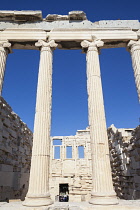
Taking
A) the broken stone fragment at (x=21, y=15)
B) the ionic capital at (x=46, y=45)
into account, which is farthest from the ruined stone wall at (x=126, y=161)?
the broken stone fragment at (x=21, y=15)

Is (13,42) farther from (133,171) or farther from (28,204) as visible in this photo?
(133,171)

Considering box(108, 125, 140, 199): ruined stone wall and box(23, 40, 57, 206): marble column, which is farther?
box(108, 125, 140, 199): ruined stone wall

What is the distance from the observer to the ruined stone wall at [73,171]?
28.4 m

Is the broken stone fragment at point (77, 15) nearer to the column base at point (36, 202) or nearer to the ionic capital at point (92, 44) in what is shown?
the ionic capital at point (92, 44)

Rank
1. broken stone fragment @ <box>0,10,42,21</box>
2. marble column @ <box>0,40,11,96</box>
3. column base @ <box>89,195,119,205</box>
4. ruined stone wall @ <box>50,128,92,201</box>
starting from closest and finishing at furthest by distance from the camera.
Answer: column base @ <box>89,195,119,205</box>, marble column @ <box>0,40,11,96</box>, broken stone fragment @ <box>0,10,42,21</box>, ruined stone wall @ <box>50,128,92,201</box>

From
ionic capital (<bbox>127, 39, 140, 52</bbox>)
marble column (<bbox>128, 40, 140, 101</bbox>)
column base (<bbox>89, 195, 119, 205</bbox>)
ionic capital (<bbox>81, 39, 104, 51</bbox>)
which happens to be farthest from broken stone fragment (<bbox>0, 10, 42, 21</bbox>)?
column base (<bbox>89, 195, 119, 205</bbox>)

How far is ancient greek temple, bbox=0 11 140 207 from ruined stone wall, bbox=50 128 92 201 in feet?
62.9

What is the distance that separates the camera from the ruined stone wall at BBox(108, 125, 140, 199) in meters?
14.2

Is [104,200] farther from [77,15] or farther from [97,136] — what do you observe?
[77,15]

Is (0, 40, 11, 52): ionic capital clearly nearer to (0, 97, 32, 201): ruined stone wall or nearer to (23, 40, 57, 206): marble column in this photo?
(23, 40, 57, 206): marble column

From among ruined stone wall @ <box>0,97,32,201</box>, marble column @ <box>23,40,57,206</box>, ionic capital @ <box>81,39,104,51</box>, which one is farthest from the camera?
ionic capital @ <box>81,39,104,51</box>

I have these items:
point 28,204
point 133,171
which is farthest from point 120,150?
point 28,204

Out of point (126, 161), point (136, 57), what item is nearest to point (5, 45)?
point (136, 57)

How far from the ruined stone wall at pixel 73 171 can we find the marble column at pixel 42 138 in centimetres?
1946
